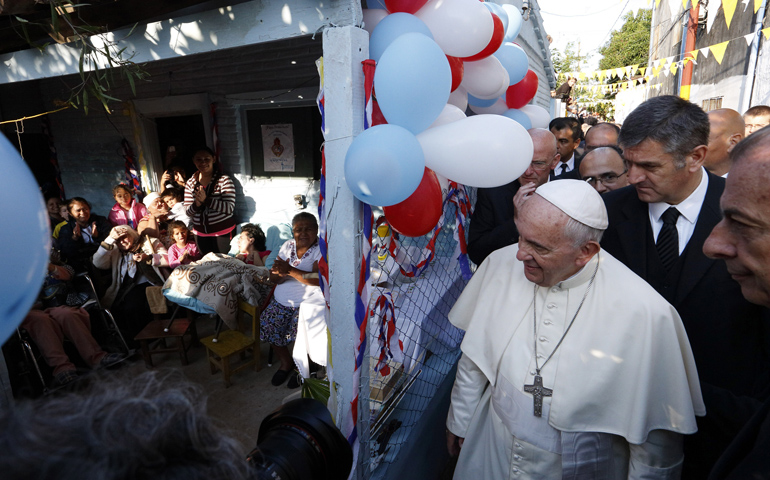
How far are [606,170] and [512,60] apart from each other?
103 cm

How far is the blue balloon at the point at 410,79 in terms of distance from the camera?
138cm

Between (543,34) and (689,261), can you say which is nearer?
(689,261)

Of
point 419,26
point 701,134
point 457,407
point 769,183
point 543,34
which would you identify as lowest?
point 457,407

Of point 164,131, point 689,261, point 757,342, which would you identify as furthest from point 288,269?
point 164,131

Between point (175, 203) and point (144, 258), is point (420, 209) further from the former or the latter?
point (175, 203)

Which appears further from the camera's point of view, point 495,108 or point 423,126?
point 495,108

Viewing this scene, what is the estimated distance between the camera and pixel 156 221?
5.00 m

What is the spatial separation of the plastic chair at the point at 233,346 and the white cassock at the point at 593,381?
104 inches

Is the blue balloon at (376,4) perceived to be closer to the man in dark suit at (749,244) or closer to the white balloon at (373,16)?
the white balloon at (373,16)

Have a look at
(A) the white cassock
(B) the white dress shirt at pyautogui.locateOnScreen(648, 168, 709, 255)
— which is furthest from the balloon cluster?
(B) the white dress shirt at pyautogui.locateOnScreen(648, 168, 709, 255)

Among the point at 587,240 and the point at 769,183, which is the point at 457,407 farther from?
the point at 769,183

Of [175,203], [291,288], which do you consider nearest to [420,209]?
[291,288]

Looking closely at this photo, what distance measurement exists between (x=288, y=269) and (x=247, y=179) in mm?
2701

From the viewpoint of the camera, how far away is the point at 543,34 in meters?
7.10
